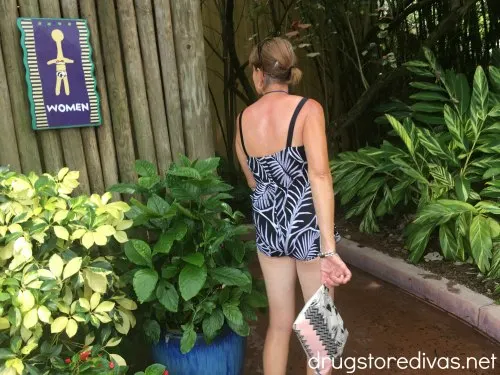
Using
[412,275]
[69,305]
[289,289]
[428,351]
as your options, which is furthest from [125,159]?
[412,275]

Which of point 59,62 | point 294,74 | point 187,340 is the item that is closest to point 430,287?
point 187,340

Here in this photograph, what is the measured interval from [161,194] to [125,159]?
0.88 ft

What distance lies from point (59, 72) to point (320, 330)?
151 cm

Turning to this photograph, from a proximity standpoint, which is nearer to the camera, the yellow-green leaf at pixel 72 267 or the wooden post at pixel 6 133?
the yellow-green leaf at pixel 72 267

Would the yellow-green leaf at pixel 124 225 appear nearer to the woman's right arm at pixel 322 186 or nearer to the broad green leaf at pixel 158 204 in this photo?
the broad green leaf at pixel 158 204

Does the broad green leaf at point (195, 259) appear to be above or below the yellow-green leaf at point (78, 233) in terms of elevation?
below

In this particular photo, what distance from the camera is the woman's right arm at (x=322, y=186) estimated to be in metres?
1.87

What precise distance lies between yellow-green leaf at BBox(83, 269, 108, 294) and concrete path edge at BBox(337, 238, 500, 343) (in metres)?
2.22

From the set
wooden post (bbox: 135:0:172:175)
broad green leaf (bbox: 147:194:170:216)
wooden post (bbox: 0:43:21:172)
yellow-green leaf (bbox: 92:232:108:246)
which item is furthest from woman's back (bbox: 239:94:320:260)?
wooden post (bbox: 0:43:21:172)

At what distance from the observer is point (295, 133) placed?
190 centimetres

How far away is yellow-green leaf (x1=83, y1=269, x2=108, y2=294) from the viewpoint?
6.21 ft

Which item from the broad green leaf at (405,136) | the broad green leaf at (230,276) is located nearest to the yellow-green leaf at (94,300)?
the broad green leaf at (230,276)

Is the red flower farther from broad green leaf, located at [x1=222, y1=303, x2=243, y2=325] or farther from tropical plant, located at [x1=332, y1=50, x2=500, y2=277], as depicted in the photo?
tropical plant, located at [x1=332, y1=50, x2=500, y2=277]

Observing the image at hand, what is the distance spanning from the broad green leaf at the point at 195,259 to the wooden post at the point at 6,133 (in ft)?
2.78
